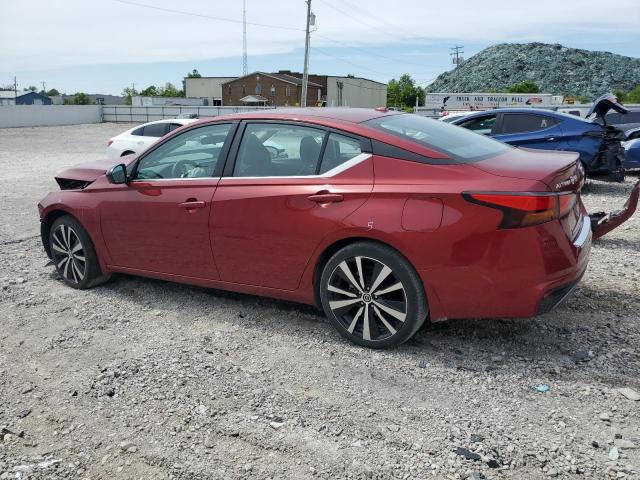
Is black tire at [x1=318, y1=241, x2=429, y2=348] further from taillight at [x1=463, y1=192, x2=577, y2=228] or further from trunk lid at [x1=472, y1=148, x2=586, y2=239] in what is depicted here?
trunk lid at [x1=472, y1=148, x2=586, y2=239]

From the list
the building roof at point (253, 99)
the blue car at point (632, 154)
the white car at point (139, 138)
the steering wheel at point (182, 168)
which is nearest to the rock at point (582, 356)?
the steering wheel at point (182, 168)

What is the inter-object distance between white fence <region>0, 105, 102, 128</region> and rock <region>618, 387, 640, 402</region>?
49.2 metres

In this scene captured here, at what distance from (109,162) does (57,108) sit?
48031 mm

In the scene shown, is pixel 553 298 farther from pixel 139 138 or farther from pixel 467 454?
pixel 139 138

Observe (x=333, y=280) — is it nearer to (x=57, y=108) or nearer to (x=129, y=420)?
(x=129, y=420)

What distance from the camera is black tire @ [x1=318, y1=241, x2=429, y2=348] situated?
3842 mm

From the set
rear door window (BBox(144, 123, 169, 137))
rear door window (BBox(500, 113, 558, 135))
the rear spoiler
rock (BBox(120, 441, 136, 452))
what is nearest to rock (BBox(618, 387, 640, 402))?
the rear spoiler

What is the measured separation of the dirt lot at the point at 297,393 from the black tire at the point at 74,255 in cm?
23

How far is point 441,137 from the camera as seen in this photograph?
14.1 feet

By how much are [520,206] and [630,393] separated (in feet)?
4.07

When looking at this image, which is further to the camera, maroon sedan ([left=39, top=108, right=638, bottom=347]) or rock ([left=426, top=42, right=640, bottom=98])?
rock ([left=426, top=42, right=640, bottom=98])

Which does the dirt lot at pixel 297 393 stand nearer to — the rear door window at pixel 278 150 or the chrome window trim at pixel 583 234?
the chrome window trim at pixel 583 234

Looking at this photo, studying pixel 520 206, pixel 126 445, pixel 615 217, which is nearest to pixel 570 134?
pixel 615 217

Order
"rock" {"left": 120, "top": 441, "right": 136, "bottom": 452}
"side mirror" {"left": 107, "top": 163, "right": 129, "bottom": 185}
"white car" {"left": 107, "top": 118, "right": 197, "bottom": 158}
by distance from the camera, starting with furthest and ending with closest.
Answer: "white car" {"left": 107, "top": 118, "right": 197, "bottom": 158}, "side mirror" {"left": 107, "top": 163, "right": 129, "bottom": 185}, "rock" {"left": 120, "top": 441, "right": 136, "bottom": 452}
